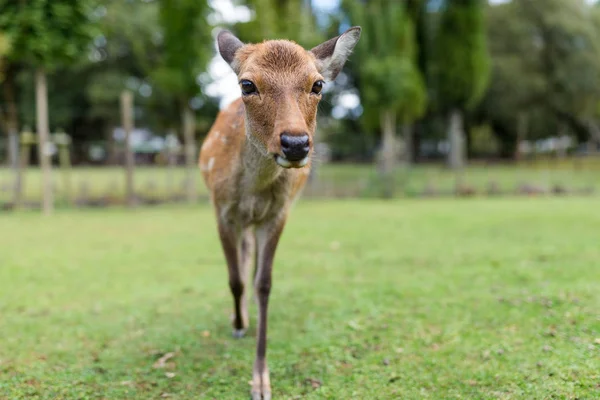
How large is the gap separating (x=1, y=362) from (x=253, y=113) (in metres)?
2.69

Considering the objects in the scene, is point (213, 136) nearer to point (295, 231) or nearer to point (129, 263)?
point (129, 263)

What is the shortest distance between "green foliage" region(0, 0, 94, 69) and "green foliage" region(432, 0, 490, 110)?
17480mm

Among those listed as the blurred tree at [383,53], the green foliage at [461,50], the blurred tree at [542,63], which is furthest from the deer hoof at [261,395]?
the blurred tree at [542,63]

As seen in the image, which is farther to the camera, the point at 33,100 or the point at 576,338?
the point at 33,100

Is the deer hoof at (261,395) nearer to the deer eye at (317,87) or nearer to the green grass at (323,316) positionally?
the green grass at (323,316)

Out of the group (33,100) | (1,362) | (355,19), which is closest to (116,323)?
(1,362)

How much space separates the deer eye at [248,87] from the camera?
3048 mm

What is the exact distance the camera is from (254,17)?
1394cm

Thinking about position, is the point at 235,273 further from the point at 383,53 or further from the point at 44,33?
the point at 383,53

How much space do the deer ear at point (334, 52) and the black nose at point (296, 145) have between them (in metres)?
0.85

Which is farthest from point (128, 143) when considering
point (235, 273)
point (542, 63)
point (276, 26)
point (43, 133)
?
point (542, 63)

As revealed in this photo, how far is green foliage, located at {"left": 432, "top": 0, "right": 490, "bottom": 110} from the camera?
2388cm

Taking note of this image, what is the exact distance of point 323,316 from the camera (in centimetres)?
483

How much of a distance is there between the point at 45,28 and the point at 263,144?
32.9 feet
